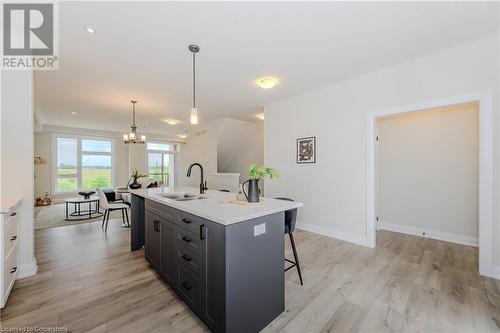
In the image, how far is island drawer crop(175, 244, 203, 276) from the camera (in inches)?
64.0

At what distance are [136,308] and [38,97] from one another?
4955mm

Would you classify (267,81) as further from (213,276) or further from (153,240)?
(213,276)

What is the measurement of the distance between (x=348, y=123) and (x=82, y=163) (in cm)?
900

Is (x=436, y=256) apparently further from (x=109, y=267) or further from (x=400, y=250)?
(x=109, y=267)

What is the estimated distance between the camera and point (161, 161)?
9.54 m

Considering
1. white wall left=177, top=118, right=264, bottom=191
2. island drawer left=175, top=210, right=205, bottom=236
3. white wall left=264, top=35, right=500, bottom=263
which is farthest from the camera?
white wall left=177, top=118, right=264, bottom=191

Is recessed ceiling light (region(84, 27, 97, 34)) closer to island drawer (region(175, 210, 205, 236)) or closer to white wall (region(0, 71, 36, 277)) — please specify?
white wall (region(0, 71, 36, 277))

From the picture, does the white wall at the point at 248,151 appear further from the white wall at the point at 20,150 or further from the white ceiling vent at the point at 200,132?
the white wall at the point at 20,150

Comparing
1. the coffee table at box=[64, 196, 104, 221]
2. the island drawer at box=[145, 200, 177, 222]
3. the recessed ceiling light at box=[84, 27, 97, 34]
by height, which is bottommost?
the coffee table at box=[64, 196, 104, 221]

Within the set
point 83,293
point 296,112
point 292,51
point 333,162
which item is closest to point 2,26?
point 83,293

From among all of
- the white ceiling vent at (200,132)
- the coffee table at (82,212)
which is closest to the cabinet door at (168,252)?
the coffee table at (82,212)
